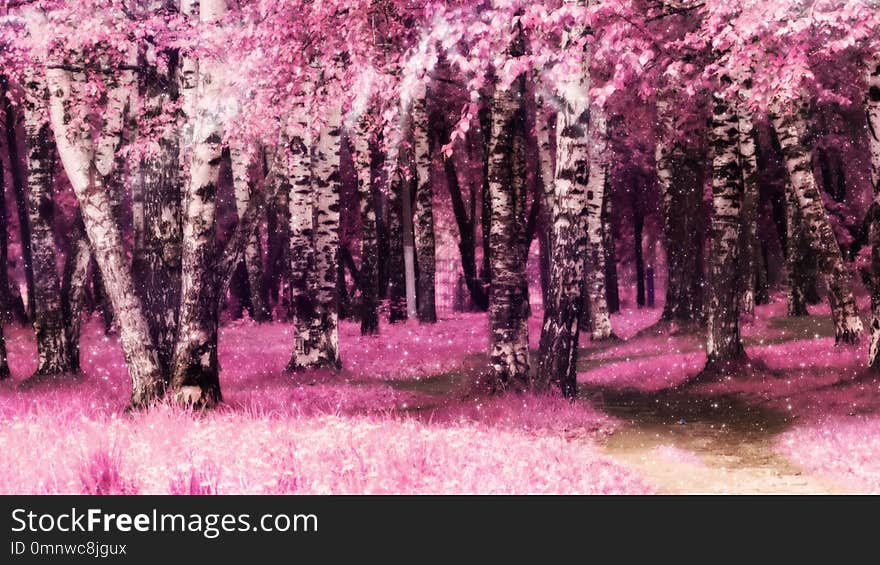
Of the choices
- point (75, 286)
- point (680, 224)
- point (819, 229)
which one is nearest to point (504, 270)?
point (819, 229)

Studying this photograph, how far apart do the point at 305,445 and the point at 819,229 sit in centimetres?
1289

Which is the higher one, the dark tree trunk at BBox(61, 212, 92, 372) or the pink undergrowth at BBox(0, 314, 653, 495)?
the dark tree trunk at BBox(61, 212, 92, 372)

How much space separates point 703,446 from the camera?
1143cm

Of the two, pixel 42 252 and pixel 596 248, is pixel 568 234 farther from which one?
pixel 596 248

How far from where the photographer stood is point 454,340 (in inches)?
953

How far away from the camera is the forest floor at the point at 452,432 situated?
8.03 m

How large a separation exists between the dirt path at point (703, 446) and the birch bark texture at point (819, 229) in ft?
16.0

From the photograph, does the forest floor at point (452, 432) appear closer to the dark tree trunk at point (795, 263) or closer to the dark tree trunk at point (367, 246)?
the dark tree trunk at point (367, 246)

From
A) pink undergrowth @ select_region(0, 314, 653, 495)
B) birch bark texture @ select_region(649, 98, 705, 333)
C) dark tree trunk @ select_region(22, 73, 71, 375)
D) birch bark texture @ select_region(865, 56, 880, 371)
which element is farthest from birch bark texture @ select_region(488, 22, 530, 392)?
Result: birch bark texture @ select_region(649, 98, 705, 333)

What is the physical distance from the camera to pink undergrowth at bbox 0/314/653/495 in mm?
7809

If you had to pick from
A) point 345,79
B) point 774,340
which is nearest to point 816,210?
point 774,340

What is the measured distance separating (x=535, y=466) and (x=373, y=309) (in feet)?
53.2

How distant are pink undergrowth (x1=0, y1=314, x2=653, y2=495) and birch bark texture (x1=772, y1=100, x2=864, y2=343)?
7.55 metres

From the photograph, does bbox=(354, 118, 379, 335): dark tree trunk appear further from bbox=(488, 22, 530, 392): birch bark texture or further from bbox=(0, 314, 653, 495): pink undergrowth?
bbox=(488, 22, 530, 392): birch bark texture
